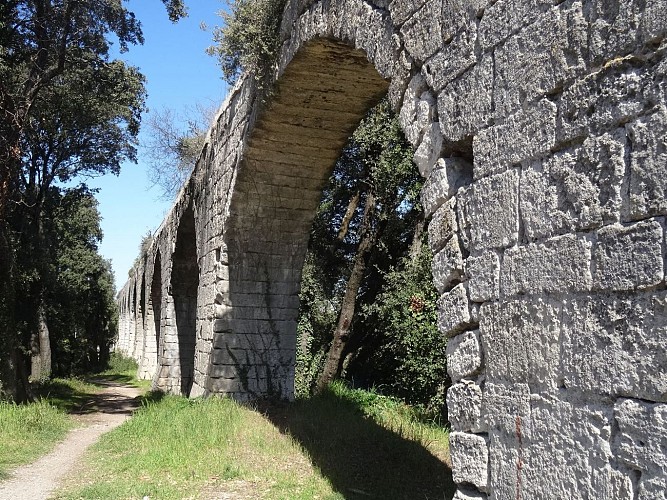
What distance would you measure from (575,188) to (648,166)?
1.06 ft

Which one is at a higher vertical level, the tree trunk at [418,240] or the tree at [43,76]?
the tree at [43,76]

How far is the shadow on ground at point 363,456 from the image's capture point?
5160 mm

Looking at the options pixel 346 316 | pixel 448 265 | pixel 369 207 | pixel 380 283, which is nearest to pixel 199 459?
pixel 448 265

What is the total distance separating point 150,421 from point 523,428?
611 cm

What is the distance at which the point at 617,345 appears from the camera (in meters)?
2.22

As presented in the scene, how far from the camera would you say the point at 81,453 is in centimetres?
752

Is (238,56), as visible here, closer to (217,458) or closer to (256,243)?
(256,243)

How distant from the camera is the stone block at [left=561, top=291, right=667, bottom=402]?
207 cm

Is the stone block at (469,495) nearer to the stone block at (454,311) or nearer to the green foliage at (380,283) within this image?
the stone block at (454,311)

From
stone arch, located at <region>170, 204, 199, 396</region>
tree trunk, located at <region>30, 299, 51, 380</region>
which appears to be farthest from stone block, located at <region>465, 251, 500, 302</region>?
tree trunk, located at <region>30, 299, 51, 380</region>

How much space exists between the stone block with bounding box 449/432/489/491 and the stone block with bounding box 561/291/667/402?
0.60 m

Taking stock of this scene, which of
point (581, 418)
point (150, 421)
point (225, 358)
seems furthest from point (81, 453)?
point (581, 418)

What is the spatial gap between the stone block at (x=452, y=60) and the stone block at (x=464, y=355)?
1.24 metres

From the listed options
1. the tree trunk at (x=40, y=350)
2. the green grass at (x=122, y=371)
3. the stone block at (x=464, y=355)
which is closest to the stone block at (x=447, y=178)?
the stone block at (x=464, y=355)
